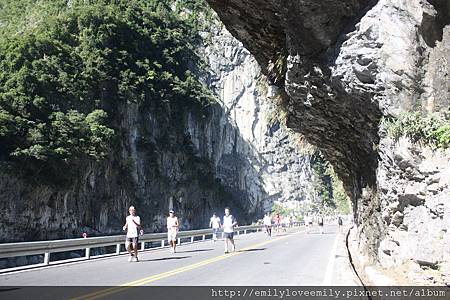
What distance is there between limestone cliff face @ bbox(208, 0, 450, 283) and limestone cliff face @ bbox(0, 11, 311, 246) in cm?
444

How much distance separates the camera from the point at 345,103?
30.5 feet

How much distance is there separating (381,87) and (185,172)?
53576mm

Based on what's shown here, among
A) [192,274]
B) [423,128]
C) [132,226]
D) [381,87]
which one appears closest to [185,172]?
[132,226]

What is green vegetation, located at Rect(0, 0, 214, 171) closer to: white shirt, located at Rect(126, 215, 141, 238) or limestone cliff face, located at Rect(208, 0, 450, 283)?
white shirt, located at Rect(126, 215, 141, 238)

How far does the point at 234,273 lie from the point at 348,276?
2732mm

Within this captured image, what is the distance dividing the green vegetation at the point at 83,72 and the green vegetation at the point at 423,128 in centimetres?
3285

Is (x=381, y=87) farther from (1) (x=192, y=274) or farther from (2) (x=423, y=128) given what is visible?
(1) (x=192, y=274)

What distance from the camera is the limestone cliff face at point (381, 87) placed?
699 centimetres

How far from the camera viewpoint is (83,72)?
46.3m

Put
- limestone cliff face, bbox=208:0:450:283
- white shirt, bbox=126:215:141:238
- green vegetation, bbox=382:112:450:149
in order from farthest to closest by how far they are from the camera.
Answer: white shirt, bbox=126:215:141:238 → green vegetation, bbox=382:112:450:149 → limestone cliff face, bbox=208:0:450:283

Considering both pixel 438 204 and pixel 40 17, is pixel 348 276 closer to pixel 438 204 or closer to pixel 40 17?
pixel 438 204

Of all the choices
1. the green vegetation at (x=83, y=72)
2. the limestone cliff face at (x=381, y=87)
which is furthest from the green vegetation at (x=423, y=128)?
the green vegetation at (x=83, y=72)

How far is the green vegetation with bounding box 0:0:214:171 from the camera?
3709 centimetres

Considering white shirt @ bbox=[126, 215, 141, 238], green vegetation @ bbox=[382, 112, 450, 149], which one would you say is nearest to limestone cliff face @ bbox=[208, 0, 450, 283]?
green vegetation @ bbox=[382, 112, 450, 149]
